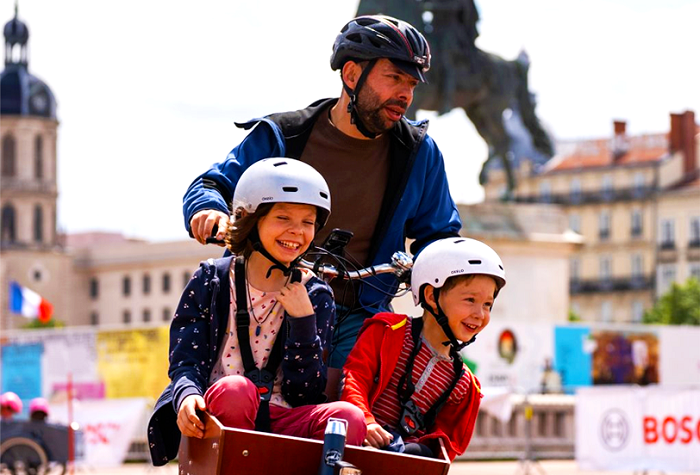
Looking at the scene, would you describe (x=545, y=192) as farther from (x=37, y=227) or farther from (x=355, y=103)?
(x=355, y=103)

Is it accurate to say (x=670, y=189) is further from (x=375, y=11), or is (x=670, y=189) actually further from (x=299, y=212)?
(x=299, y=212)

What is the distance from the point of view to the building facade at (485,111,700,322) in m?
105

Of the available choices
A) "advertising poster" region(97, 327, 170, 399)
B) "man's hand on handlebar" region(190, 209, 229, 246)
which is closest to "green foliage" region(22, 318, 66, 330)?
"advertising poster" region(97, 327, 170, 399)

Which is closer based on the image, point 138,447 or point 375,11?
point 138,447

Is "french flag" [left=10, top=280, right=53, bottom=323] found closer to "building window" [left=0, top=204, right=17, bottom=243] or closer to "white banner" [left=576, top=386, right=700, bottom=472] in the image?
"white banner" [left=576, top=386, right=700, bottom=472]

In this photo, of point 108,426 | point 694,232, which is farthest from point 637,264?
point 108,426

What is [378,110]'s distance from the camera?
5938 mm

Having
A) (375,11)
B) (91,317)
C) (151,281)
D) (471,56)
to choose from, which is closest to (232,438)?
(375,11)

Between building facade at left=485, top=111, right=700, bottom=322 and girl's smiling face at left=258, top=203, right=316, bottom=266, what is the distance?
99.5 metres

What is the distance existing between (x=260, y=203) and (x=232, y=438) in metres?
0.84

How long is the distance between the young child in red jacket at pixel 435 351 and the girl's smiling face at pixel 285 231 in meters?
0.39

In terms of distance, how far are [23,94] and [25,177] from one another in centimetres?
641

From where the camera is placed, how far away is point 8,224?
459ft

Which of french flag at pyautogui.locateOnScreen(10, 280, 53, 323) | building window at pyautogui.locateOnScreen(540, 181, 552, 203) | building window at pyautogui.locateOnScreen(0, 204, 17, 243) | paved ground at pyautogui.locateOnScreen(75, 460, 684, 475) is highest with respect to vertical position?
building window at pyautogui.locateOnScreen(540, 181, 552, 203)
